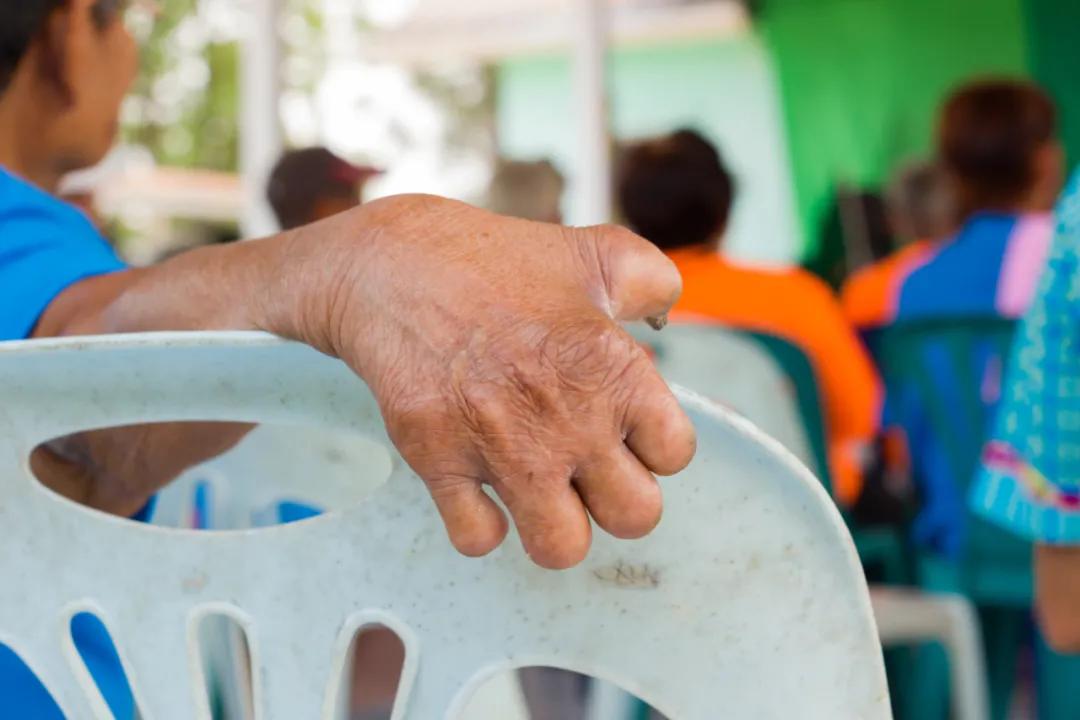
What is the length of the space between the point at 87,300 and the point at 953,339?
1.77 metres

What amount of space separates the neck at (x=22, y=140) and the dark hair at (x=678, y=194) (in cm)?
152

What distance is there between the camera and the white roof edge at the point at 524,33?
5.51 meters

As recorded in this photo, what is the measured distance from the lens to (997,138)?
8.27ft

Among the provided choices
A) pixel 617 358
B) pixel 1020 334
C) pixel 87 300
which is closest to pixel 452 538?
pixel 617 358

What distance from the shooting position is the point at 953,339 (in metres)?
2.17

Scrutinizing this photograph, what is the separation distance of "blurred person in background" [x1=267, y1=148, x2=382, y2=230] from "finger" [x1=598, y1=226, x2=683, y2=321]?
206 centimetres

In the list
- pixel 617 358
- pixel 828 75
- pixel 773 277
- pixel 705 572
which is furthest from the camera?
pixel 828 75

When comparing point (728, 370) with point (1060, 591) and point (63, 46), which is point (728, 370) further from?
point (63, 46)

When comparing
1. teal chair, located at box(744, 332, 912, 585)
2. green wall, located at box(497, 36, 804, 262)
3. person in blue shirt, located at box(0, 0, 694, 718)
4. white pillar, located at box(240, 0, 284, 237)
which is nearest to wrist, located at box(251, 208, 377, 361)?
person in blue shirt, located at box(0, 0, 694, 718)

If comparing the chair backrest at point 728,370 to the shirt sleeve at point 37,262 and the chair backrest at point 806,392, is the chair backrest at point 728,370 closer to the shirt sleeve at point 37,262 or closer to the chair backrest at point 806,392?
the chair backrest at point 806,392

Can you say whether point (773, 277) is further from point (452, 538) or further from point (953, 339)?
point (452, 538)

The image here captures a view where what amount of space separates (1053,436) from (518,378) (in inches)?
30.4

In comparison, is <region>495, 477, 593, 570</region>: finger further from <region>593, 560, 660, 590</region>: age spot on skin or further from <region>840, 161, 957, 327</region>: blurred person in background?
<region>840, 161, 957, 327</region>: blurred person in background

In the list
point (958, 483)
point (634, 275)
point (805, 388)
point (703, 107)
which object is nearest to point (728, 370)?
point (805, 388)
